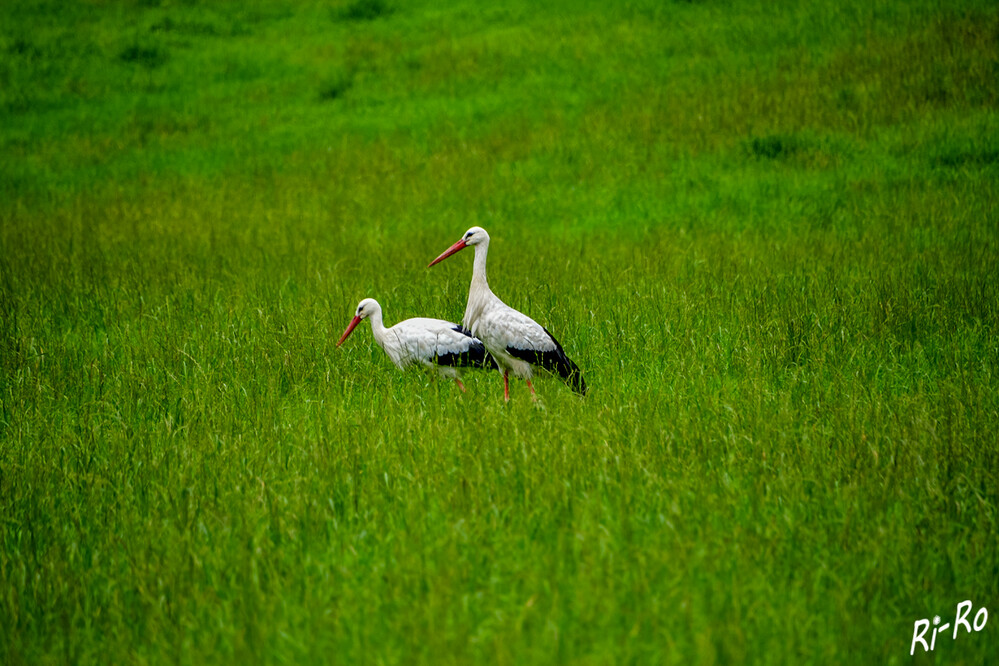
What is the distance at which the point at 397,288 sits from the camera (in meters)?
8.20

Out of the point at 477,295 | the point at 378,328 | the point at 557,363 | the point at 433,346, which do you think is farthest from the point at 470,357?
the point at 557,363

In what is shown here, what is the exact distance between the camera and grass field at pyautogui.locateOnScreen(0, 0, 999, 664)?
307 centimetres

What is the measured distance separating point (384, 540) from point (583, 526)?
0.84 m

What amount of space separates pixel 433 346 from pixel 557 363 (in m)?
0.98

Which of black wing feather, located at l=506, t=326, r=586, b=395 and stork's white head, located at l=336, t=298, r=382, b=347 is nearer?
black wing feather, located at l=506, t=326, r=586, b=395

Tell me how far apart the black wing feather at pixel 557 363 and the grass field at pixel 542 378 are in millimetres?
180

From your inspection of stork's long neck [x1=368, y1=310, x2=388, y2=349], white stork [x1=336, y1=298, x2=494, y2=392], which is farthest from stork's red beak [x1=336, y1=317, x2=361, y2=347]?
stork's long neck [x1=368, y1=310, x2=388, y2=349]

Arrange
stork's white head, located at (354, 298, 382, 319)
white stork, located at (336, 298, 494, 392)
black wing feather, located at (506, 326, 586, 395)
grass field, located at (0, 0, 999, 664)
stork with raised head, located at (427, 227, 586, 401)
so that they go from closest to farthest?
grass field, located at (0, 0, 999, 664), black wing feather, located at (506, 326, 586, 395), stork with raised head, located at (427, 227, 586, 401), white stork, located at (336, 298, 494, 392), stork's white head, located at (354, 298, 382, 319)

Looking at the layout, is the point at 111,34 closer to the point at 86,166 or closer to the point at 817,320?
the point at 86,166

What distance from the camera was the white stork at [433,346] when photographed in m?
6.04

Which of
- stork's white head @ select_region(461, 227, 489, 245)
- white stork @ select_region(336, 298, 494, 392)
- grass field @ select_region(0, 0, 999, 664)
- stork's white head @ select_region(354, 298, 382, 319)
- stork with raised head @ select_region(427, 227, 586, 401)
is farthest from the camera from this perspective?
stork's white head @ select_region(354, 298, 382, 319)

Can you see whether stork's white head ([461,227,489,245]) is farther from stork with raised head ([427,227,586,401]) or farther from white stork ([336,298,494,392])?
white stork ([336,298,494,392])

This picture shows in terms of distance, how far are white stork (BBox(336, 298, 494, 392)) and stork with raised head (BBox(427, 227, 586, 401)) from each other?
148 mm

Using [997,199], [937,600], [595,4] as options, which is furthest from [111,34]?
[937,600]
